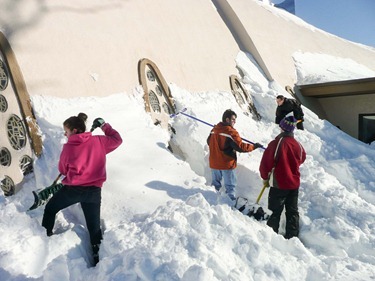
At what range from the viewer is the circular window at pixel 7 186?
12.4 ft

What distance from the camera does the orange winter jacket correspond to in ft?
14.4

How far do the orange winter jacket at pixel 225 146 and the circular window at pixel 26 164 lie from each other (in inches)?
91.6

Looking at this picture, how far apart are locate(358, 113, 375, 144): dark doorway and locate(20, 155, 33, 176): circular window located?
9.23 metres

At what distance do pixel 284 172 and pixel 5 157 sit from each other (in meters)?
3.29

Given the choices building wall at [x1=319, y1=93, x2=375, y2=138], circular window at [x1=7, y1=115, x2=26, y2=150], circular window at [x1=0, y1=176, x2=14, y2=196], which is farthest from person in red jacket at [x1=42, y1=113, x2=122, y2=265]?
building wall at [x1=319, y1=93, x2=375, y2=138]

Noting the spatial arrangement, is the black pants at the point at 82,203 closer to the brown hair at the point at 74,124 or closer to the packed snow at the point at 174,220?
the packed snow at the point at 174,220

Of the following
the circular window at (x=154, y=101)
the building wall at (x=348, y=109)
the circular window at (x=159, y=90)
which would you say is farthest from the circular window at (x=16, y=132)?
the building wall at (x=348, y=109)

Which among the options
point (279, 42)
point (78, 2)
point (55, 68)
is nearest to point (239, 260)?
point (55, 68)

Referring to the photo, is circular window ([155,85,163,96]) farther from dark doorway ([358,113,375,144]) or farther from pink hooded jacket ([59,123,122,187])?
dark doorway ([358,113,375,144])

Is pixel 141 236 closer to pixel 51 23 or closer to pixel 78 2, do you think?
pixel 51 23

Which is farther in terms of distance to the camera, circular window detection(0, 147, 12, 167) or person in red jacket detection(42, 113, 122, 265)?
circular window detection(0, 147, 12, 167)

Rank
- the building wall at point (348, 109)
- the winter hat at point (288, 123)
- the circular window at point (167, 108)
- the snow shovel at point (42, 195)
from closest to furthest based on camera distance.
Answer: the snow shovel at point (42, 195) < the winter hat at point (288, 123) < the circular window at point (167, 108) < the building wall at point (348, 109)

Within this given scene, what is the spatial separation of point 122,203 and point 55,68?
8.34ft

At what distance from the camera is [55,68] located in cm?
503
